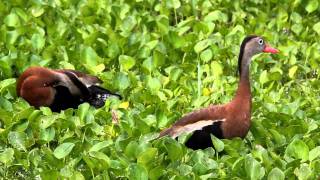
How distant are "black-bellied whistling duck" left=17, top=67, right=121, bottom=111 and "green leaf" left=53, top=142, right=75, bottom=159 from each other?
1395 mm

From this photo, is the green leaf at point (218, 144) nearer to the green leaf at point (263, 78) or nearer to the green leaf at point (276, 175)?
the green leaf at point (276, 175)

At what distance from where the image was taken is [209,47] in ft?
34.3

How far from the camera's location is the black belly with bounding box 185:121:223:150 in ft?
26.8

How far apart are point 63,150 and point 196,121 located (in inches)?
43.2

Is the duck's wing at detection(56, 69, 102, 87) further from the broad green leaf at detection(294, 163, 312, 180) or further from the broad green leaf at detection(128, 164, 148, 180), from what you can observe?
the broad green leaf at detection(294, 163, 312, 180)

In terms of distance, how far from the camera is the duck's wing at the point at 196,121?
320 inches

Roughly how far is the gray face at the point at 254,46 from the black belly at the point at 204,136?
0.74m

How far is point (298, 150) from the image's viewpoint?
799 centimetres

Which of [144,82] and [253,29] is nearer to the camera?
[144,82]

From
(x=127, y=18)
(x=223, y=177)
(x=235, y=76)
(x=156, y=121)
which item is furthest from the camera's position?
(x=127, y=18)

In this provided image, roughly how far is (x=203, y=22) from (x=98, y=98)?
6.76 ft

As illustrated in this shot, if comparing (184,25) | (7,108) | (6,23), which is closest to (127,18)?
(184,25)

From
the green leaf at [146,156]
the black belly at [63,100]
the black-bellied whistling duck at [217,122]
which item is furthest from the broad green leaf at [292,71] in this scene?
the green leaf at [146,156]

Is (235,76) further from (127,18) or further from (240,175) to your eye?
(240,175)
